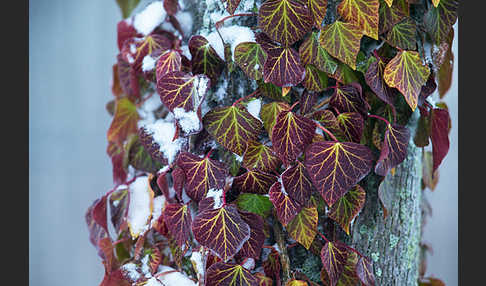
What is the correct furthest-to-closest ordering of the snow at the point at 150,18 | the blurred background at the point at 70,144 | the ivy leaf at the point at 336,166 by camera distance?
1. the blurred background at the point at 70,144
2. the snow at the point at 150,18
3. the ivy leaf at the point at 336,166

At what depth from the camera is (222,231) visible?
0.57 meters

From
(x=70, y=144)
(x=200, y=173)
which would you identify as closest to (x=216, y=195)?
(x=200, y=173)

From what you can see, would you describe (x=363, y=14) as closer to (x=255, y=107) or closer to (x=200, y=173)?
(x=255, y=107)

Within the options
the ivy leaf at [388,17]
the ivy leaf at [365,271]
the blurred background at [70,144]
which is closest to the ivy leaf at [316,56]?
the ivy leaf at [388,17]

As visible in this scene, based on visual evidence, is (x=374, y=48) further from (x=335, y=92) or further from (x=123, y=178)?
(x=123, y=178)

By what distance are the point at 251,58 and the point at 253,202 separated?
0.23m

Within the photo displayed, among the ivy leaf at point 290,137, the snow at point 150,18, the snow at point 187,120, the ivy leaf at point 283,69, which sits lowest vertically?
the ivy leaf at point 290,137

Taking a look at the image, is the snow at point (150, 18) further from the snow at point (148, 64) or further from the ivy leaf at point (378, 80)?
the ivy leaf at point (378, 80)

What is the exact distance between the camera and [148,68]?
74 centimetres

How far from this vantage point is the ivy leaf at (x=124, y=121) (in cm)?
86

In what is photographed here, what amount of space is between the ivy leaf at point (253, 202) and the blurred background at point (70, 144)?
166 centimetres

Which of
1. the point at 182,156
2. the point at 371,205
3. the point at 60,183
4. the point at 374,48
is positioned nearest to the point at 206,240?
the point at 182,156

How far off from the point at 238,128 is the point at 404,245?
1.32ft

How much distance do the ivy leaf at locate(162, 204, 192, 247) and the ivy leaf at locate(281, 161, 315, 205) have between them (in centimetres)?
18
